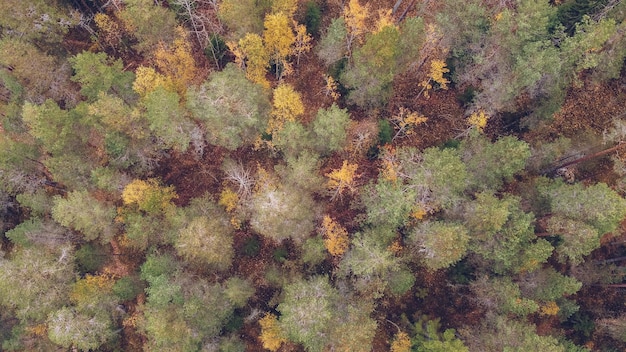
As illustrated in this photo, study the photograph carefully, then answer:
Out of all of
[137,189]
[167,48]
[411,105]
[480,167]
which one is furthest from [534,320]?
[167,48]

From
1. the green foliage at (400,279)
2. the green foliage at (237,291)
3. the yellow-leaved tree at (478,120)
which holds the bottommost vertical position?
the green foliage at (400,279)

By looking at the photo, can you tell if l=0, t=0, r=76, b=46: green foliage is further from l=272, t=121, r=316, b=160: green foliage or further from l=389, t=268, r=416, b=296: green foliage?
l=389, t=268, r=416, b=296: green foliage

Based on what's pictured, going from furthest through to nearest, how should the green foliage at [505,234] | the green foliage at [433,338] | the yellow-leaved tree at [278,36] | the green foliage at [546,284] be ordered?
the yellow-leaved tree at [278,36] < the green foliage at [546,284] < the green foliage at [433,338] < the green foliage at [505,234]

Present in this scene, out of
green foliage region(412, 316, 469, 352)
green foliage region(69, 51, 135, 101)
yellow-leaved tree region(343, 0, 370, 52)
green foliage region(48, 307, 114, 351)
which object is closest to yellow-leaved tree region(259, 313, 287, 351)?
green foliage region(412, 316, 469, 352)

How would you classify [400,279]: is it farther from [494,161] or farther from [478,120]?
[478,120]

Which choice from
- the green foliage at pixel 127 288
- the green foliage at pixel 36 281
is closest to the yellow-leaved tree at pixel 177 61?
the green foliage at pixel 127 288

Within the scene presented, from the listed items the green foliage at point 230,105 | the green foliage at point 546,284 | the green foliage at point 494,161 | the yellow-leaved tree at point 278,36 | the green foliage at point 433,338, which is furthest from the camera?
the yellow-leaved tree at point 278,36

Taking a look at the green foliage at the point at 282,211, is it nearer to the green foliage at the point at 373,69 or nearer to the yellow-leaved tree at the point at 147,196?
the yellow-leaved tree at the point at 147,196
